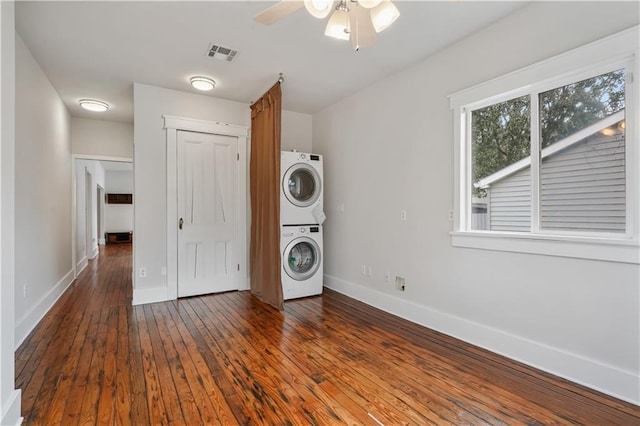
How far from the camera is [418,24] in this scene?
8.29 feet

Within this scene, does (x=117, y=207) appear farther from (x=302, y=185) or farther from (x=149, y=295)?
(x=302, y=185)

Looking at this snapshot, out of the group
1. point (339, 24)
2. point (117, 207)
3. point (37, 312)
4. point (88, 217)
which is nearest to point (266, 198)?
point (339, 24)

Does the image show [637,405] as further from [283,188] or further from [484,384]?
[283,188]

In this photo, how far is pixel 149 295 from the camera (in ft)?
12.4

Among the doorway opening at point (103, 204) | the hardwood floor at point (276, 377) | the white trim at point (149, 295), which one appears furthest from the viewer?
the doorway opening at point (103, 204)

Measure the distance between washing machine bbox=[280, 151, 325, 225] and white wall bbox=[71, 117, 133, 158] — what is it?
10.5 ft

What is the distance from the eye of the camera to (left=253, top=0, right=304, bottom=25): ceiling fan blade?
5.38ft

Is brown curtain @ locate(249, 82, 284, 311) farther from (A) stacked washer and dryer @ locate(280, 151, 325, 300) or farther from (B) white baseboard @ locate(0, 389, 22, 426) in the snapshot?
(B) white baseboard @ locate(0, 389, 22, 426)

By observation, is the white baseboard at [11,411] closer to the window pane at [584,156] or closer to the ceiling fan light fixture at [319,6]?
the ceiling fan light fixture at [319,6]

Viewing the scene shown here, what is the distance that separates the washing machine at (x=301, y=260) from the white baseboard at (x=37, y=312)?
95.6 inches

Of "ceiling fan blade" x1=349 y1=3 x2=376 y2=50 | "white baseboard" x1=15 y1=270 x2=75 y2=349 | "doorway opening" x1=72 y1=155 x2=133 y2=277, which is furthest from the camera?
"doorway opening" x1=72 y1=155 x2=133 y2=277

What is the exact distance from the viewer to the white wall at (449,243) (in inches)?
76.6

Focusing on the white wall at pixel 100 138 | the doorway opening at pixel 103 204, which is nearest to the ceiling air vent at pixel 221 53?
the white wall at pixel 100 138

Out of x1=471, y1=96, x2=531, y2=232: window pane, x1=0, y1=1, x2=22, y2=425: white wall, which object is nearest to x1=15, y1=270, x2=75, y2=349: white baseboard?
x1=0, y1=1, x2=22, y2=425: white wall
